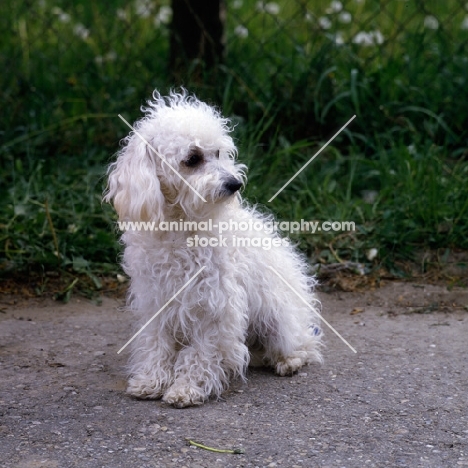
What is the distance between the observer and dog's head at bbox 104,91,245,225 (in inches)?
129

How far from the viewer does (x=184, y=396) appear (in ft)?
10.7

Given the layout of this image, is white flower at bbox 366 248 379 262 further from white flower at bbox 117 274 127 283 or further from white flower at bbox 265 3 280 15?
white flower at bbox 265 3 280 15

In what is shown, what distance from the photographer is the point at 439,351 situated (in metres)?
3.81

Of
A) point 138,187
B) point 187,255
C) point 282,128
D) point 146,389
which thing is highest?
point 282,128

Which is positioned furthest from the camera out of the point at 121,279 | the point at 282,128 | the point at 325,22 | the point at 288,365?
the point at 325,22

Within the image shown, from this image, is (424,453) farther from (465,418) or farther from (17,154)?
(17,154)

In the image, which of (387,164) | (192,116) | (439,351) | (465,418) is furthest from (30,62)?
(465,418)

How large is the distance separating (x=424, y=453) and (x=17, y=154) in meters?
3.72

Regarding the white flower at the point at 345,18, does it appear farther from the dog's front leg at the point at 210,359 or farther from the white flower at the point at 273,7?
the dog's front leg at the point at 210,359

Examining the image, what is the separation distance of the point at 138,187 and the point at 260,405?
99cm

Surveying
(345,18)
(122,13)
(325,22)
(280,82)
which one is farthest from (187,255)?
(122,13)

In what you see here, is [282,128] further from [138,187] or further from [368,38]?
[138,187]

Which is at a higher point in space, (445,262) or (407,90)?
(407,90)

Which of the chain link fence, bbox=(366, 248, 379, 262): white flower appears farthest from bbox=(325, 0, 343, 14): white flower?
bbox=(366, 248, 379, 262): white flower
